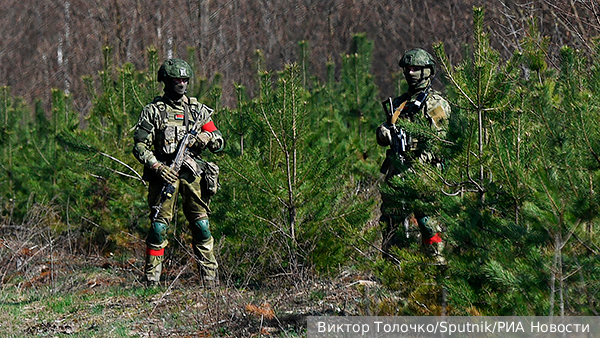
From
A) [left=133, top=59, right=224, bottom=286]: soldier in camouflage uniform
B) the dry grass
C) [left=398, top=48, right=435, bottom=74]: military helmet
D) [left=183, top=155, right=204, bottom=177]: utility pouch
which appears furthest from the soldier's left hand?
[left=398, top=48, right=435, bottom=74]: military helmet

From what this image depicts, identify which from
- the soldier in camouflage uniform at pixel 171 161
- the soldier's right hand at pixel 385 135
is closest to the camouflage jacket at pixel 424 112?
the soldier's right hand at pixel 385 135

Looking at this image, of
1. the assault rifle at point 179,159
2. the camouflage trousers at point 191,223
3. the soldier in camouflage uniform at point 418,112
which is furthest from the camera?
the camouflage trousers at point 191,223

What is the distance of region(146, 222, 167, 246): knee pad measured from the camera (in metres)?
6.44

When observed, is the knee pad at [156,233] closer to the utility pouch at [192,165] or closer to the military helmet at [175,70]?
the utility pouch at [192,165]

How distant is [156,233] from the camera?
6457mm

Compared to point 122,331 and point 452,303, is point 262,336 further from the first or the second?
point 452,303

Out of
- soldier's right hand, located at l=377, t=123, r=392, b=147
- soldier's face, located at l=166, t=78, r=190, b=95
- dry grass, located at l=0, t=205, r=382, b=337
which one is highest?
soldier's face, located at l=166, t=78, r=190, b=95

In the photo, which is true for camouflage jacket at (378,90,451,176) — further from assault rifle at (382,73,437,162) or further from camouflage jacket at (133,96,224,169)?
camouflage jacket at (133,96,224,169)

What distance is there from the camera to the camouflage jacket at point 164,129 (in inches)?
248

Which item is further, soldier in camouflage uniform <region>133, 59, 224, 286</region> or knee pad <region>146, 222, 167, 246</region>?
knee pad <region>146, 222, 167, 246</region>

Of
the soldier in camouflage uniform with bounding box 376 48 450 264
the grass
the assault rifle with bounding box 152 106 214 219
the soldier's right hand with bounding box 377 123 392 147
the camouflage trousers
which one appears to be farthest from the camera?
the camouflage trousers

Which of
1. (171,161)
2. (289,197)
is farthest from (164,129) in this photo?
(289,197)

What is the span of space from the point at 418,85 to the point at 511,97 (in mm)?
1929

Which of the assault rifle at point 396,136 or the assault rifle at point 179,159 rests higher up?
the assault rifle at point 396,136
